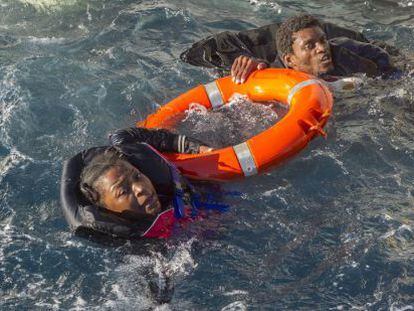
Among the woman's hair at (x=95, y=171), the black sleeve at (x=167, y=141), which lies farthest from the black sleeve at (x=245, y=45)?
the woman's hair at (x=95, y=171)

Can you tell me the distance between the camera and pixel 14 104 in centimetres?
650

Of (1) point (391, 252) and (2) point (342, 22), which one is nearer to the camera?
(1) point (391, 252)

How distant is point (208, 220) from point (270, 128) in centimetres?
97

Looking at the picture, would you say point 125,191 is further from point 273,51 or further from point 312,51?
point 273,51

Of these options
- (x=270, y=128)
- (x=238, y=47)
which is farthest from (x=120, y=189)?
(x=238, y=47)

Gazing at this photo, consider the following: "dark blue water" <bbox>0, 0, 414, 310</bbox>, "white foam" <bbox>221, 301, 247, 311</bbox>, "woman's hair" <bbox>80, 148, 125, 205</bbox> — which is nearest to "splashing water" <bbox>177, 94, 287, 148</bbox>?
"dark blue water" <bbox>0, 0, 414, 310</bbox>

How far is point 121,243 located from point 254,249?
0.95 metres

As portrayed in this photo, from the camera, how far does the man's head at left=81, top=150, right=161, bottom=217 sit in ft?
14.2

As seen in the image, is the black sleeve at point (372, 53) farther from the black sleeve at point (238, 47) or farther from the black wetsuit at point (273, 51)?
the black sleeve at point (238, 47)

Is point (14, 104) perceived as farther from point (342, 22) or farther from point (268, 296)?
point (342, 22)

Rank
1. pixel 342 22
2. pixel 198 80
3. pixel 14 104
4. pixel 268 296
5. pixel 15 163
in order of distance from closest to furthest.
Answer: pixel 268 296 → pixel 15 163 → pixel 14 104 → pixel 198 80 → pixel 342 22

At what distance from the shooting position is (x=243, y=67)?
5.98 m

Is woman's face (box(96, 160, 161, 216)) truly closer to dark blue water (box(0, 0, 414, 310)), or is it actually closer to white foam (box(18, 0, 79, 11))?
dark blue water (box(0, 0, 414, 310))

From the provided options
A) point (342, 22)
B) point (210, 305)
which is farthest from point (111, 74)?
point (210, 305)
